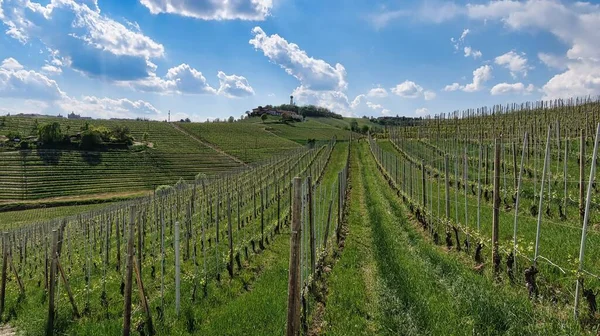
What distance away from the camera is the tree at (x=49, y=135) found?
8244cm

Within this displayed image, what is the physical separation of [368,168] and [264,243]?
79.4ft

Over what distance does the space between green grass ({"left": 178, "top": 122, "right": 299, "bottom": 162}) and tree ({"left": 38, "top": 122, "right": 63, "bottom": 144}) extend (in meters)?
33.1

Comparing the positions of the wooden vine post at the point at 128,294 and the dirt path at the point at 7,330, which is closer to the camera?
the wooden vine post at the point at 128,294

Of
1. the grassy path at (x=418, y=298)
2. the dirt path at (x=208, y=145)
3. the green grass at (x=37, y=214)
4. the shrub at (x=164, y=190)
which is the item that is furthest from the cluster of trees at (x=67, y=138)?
the grassy path at (x=418, y=298)

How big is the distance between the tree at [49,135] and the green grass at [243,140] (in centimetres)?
3310

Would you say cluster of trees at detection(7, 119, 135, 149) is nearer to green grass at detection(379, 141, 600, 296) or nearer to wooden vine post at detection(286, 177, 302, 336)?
green grass at detection(379, 141, 600, 296)

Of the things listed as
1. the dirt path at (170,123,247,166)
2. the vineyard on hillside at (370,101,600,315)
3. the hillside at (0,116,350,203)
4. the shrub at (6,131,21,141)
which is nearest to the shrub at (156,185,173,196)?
the hillside at (0,116,350,203)

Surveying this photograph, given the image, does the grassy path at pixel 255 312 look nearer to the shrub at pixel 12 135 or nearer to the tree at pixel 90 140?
the tree at pixel 90 140

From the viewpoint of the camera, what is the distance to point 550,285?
6.41m

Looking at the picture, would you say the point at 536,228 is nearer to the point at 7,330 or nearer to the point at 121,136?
the point at 7,330

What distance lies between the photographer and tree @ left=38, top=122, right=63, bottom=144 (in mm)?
82438

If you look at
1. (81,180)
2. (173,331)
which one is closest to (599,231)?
(173,331)

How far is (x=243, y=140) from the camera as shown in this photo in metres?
102

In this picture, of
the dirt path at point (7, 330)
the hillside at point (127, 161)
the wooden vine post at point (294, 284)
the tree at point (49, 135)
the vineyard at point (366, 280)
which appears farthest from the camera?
the tree at point (49, 135)
